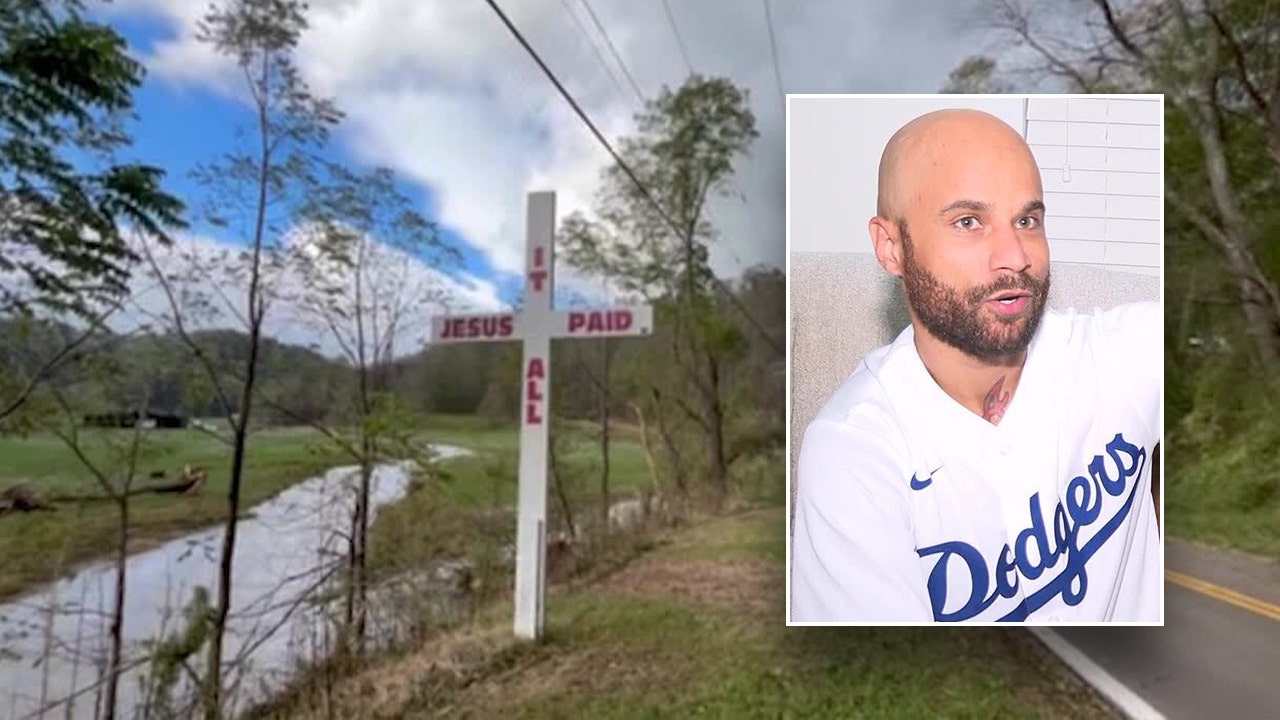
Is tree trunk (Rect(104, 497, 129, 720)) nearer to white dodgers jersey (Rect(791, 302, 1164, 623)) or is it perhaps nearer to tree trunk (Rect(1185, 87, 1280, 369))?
white dodgers jersey (Rect(791, 302, 1164, 623))

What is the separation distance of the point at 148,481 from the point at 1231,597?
16.3 ft

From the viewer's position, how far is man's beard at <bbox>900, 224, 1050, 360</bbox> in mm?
2717

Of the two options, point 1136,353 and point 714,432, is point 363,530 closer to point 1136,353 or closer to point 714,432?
point 714,432

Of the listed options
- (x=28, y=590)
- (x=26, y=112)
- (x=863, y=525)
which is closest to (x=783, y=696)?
(x=863, y=525)

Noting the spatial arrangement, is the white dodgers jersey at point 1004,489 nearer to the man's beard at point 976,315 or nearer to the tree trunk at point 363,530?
the man's beard at point 976,315

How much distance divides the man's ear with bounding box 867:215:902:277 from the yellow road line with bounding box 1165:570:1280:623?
2.15m

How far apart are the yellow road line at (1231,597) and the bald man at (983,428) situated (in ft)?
3.58

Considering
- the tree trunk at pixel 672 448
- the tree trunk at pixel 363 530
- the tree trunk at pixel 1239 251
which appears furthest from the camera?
the tree trunk at pixel 672 448

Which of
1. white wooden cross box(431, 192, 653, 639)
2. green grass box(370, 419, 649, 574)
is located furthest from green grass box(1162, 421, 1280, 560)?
green grass box(370, 419, 649, 574)

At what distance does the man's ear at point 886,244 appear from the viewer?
275 centimetres

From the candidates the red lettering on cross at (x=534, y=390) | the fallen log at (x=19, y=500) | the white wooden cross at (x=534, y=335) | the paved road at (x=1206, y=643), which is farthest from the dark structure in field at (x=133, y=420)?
the paved road at (x=1206, y=643)

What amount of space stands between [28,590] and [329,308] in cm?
174

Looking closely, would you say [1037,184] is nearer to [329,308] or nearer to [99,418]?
[329,308]

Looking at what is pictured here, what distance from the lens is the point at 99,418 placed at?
340cm
